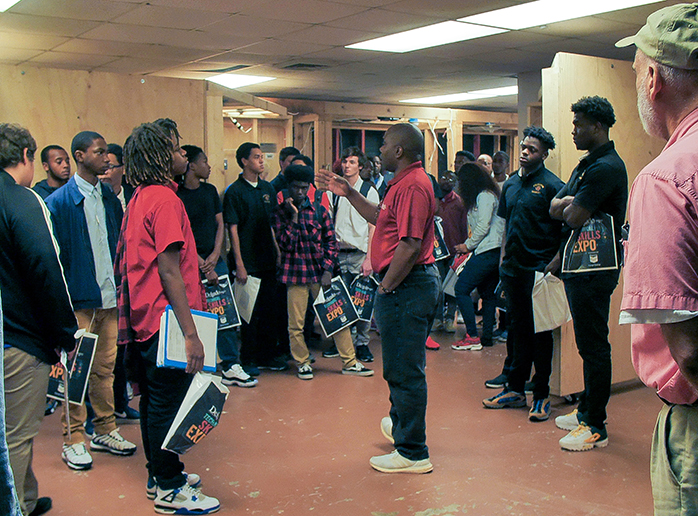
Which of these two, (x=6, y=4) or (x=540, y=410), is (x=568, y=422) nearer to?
(x=540, y=410)

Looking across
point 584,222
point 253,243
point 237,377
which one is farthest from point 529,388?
point 253,243

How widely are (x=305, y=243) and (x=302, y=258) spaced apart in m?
0.13

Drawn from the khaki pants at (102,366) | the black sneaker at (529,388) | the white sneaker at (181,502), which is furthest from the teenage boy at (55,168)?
the black sneaker at (529,388)

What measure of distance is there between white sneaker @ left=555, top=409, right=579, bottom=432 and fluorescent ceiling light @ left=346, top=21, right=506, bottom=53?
351 centimetres

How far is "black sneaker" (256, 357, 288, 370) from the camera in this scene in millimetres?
5199

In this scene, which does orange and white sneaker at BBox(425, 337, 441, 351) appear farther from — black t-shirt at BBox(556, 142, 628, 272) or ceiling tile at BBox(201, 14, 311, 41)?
ceiling tile at BBox(201, 14, 311, 41)

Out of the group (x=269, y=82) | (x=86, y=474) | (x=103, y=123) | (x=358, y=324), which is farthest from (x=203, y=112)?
(x=269, y=82)

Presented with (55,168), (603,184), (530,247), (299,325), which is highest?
(55,168)

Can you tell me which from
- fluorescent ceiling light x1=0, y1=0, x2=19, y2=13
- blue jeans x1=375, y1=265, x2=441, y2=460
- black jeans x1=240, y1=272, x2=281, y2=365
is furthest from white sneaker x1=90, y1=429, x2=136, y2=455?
fluorescent ceiling light x1=0, y1=0, x2=19, y2=13

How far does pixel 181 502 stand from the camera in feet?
9.18

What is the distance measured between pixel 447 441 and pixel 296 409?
107cm

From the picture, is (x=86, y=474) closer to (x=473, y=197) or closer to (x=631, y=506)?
(x=631, y=506)

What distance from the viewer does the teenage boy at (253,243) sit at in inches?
197

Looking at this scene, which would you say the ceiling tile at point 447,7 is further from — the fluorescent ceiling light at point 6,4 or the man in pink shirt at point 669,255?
the man in pink shirt at point 669,255
